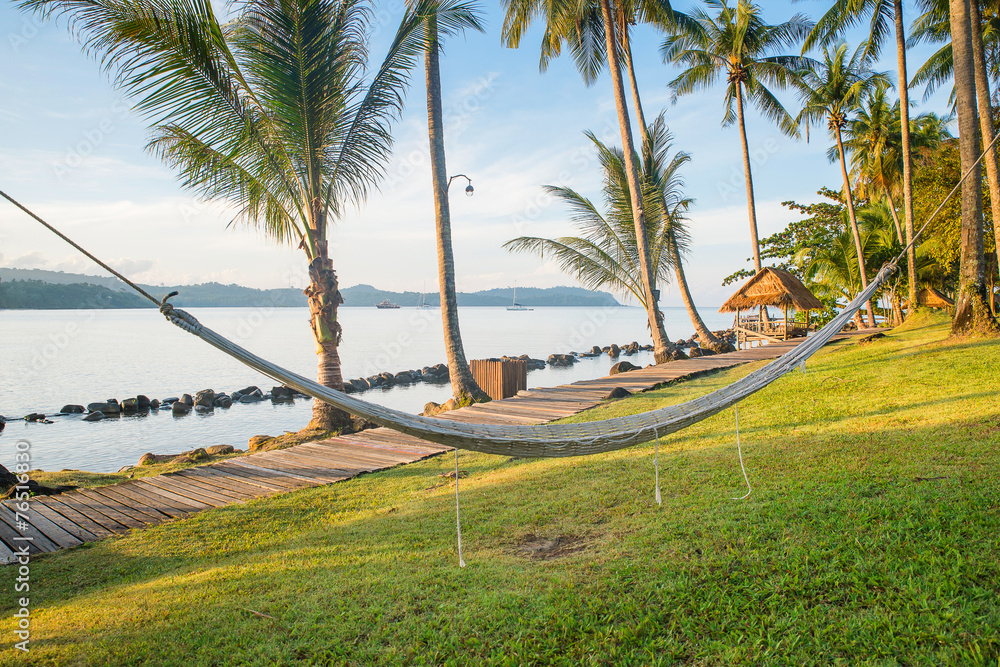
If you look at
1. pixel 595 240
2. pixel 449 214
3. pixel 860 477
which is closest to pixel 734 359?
pixel 595 240

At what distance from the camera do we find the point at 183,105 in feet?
16.3

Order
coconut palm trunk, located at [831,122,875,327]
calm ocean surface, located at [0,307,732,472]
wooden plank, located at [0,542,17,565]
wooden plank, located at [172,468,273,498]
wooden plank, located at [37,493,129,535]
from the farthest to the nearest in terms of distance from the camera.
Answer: coconut palm trunk, located at [831,122,875,327] → calm ocean surface, located at [0,307,732,472] → wooden plank, located at [172,468,273,498] → wooden plank, located at [37,493,129,535] → wooden plank, located at [0,542,17,565]

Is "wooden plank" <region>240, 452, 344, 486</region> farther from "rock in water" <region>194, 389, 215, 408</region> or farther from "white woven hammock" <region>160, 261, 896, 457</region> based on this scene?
"rock in water" <region>194, 389, 215, 408</region>

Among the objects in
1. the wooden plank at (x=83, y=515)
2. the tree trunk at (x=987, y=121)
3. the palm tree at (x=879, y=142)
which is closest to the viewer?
the wooden plank at (x=83, y=515)

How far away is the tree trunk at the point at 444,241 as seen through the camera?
712cm

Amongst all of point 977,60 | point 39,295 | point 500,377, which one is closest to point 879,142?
point 977,60

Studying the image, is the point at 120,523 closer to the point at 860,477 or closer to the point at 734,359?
the point at 860,477

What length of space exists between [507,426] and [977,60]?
8036 mm

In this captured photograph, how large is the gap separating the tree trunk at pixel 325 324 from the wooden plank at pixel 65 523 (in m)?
2.68

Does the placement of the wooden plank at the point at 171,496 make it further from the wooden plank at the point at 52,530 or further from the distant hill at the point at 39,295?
the distant hill at the point at 39,295

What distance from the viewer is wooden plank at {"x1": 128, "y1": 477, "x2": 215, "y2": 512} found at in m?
3.59

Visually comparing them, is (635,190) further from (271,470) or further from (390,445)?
(271,470)

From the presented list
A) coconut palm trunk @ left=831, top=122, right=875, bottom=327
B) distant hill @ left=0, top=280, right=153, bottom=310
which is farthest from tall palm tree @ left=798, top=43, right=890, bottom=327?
distant hill @ left=0, top=280, right=153, bottom=310

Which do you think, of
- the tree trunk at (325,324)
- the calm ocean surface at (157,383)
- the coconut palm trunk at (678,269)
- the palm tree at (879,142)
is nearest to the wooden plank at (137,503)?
the tree trunk at (325,324)
